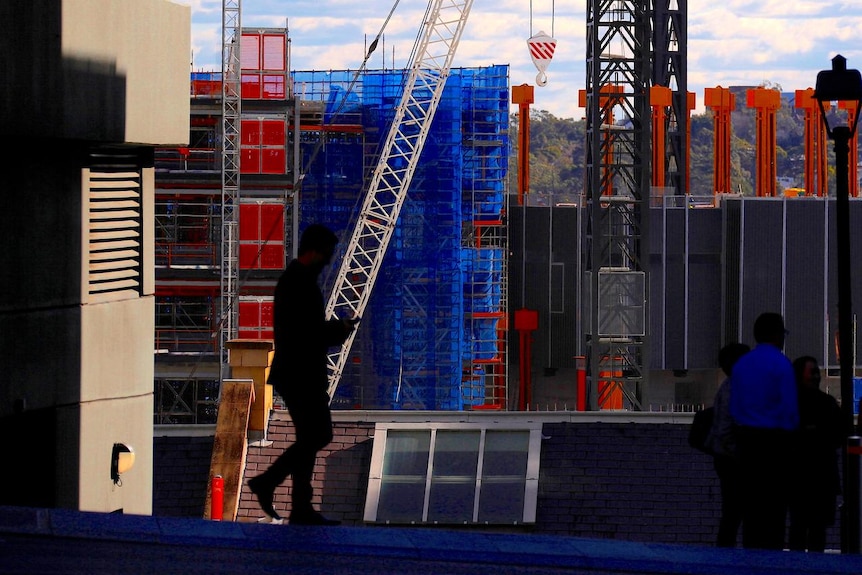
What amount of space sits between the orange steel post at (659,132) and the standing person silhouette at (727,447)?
4727 centimetres

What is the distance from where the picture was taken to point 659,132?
59.1 meters

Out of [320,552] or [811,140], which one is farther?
Answer: [811,140]

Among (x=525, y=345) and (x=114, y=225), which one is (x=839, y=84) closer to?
(x=114, y=225)

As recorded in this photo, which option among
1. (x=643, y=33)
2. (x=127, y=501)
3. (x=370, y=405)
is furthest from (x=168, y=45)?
(x=370, y=405)

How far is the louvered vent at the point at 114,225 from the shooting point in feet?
49.2

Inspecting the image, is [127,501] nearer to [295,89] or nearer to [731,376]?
[731,376]

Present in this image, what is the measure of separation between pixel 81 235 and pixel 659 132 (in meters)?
46.3

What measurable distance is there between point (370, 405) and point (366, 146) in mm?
8584

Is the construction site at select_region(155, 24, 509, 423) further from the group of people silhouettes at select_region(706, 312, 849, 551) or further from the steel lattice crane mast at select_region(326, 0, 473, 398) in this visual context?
the group of people silhouettes at select_region(706, 312, 849, 551)

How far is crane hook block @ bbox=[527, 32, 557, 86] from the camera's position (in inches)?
2948

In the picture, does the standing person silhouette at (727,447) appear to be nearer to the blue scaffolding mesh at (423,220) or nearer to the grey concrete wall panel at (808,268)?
the blue scaffolding mesh at (423,220)

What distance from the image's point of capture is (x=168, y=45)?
52.3 ft

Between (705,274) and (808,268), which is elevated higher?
(808,268)

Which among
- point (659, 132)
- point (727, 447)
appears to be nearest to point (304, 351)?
point (727, 447)
